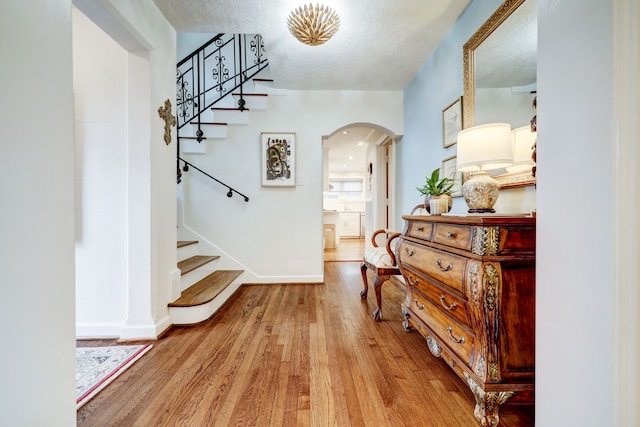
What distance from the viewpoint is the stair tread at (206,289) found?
2.17m

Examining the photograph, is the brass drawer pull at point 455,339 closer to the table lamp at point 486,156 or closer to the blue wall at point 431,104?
the table lamp at point 486,156

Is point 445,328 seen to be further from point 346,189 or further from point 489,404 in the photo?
point 346,189

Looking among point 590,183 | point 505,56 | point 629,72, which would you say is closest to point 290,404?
point 590,183

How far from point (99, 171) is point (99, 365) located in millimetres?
1281

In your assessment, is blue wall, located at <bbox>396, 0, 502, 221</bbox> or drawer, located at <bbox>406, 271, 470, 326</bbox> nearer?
drawer, located at <bbox>406, 271, 470, 326</bbox>

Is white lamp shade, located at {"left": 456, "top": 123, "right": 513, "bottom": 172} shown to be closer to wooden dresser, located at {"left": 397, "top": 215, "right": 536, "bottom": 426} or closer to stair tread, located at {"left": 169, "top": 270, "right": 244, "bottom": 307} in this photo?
wooden dresser, located at {"left": 397, "top": 215, "right": 536, "bottom": 426}

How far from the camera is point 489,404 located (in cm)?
110

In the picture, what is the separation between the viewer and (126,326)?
1.89 metres

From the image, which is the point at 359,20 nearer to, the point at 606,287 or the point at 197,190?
the point at 606,287

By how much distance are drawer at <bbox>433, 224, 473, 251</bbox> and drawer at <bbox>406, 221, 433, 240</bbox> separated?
0.26 feet

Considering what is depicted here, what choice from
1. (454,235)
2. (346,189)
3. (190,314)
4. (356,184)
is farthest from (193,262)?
(356,184)

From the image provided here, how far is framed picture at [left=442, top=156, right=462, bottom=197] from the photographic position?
2.20 meters

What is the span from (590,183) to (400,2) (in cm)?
195

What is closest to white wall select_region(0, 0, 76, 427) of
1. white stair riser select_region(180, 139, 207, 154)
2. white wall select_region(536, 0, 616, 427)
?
white wall select_region(536, 0, 616, 427)
